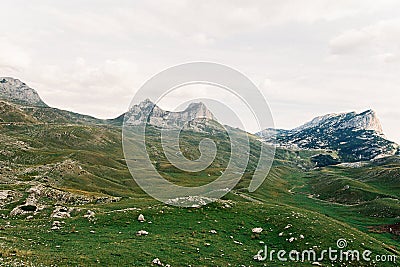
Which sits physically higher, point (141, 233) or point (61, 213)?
point (141, 233)

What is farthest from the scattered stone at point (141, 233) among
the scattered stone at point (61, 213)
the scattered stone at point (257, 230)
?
the scattered stone at point (257, 230)

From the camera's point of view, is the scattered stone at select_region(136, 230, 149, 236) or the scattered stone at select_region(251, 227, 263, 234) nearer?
the scattered stone at select_region(136, 230, 149, 236)

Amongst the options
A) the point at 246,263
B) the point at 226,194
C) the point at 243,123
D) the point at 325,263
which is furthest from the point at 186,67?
the point at 226,194

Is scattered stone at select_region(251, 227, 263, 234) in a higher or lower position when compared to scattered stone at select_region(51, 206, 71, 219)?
higher

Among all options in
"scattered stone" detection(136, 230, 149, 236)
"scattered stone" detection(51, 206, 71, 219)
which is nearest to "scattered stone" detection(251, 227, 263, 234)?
"scattered stone" detection(136, 230, 149, 236)

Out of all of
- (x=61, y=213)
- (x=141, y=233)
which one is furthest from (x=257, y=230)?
(x=61, y=213)

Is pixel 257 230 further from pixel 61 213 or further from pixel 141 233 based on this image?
pixel 61 213

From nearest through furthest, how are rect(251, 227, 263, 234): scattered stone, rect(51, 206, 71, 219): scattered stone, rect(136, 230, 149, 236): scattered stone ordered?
1. rect(136, 230, 149, 236): scattered stone
2. rect(251, 227, 263, 234): scattered stone
3. rect(51, 206, 71, 219): scattered stone

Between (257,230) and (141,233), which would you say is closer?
(141,233)

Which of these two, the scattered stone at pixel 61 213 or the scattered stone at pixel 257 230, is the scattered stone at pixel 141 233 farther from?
the scattered stone at pixel 257 230

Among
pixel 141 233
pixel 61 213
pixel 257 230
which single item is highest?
pixel 257 230

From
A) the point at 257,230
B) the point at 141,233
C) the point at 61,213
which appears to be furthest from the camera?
the point at 61,213

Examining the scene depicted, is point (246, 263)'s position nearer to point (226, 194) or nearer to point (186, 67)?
point (186, 67)

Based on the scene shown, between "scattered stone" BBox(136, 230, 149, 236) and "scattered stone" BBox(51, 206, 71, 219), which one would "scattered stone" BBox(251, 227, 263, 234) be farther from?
"scattered stone" BBox(51, 206, 71, 219)
